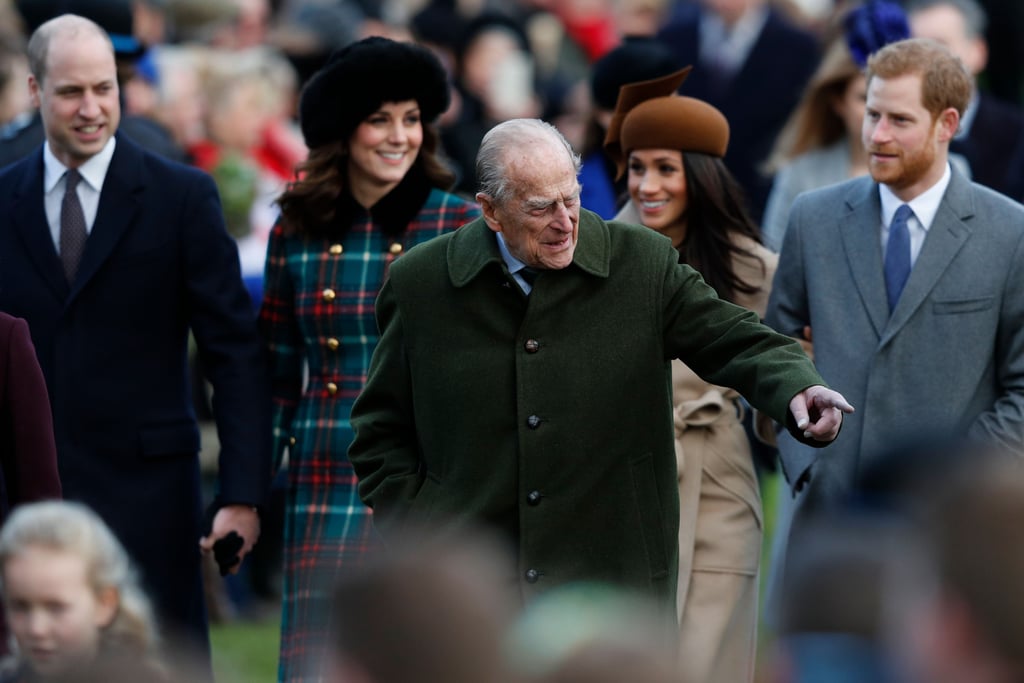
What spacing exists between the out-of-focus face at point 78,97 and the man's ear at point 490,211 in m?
1.57

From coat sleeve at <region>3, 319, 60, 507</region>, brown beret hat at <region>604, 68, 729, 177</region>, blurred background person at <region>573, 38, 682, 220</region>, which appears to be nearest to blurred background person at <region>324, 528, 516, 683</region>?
coat sleeve at <region>3, 319, 60, 507</region>

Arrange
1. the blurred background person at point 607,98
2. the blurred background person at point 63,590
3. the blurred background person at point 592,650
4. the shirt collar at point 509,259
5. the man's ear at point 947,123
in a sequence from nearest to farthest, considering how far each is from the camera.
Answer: the blurred background person at point 592,650 → the blurred background person at point 63,590 → the shirt collar at point 509,259 → the man's ear at point 947,123 → the blurred background person at point 607,98

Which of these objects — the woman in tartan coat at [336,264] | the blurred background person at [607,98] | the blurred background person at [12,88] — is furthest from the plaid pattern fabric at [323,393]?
the blurred background person at [12,88]

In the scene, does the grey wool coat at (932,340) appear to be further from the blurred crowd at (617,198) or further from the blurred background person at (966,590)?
the blurred background person at (966,590)

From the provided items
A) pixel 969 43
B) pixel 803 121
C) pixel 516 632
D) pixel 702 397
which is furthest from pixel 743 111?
pixel 516 632

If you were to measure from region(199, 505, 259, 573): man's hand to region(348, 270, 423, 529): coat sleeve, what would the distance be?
35.8 inches

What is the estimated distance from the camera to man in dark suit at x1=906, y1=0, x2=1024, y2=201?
31.6ft

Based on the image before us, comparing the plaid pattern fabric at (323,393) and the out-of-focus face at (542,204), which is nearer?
the out-of-focus face at (542,204)

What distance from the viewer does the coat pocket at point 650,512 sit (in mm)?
5801

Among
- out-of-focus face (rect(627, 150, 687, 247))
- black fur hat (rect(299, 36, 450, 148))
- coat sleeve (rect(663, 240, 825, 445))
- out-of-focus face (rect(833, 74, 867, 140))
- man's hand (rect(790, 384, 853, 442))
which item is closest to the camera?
man's hand (rect(790, 384, 853, 442))

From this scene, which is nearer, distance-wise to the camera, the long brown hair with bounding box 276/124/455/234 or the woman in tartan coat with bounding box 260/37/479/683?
the woman in tartan coat with bounding box 260/37/479/683

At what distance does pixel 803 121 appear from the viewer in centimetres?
869

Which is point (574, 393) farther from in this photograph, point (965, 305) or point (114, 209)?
point (114, 209)

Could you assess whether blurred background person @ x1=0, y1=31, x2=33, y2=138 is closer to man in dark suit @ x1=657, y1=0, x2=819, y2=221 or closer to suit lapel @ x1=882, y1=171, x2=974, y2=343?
man in dark suit @ x1=657, y1=0, x2=819, y2=221
